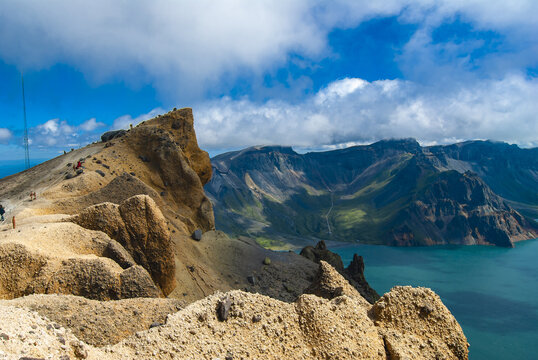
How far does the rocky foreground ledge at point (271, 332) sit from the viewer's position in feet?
34.6

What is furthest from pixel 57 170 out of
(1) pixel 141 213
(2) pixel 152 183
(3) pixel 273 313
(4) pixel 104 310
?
(3) pixel 273 313

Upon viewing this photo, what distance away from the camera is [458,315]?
454ft

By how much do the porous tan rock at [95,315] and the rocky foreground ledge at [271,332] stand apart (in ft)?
0.42

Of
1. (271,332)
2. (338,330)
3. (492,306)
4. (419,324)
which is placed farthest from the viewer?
(492,306)

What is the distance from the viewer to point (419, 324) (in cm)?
1667

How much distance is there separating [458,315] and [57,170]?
15354 cm

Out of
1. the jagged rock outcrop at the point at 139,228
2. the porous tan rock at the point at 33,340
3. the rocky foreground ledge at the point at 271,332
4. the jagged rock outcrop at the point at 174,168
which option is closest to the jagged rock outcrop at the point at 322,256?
the jagged rock outcrop at the point at 174,168

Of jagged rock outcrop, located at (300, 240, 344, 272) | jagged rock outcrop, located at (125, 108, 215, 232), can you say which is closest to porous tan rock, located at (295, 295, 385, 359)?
jagged rock outcrop, located at (125, 108, 215, 232)

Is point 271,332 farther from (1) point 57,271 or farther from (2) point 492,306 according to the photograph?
(2) point 492,306

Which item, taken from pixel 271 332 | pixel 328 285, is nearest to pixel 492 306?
pixel 328 285

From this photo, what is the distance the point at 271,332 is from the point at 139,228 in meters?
20.0

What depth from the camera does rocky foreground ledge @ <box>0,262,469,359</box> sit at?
10.5 metres

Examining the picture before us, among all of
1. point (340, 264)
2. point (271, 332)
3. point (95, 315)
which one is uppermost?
point (95, 315)

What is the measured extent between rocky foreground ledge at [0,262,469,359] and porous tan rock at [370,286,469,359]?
0.05 meters
